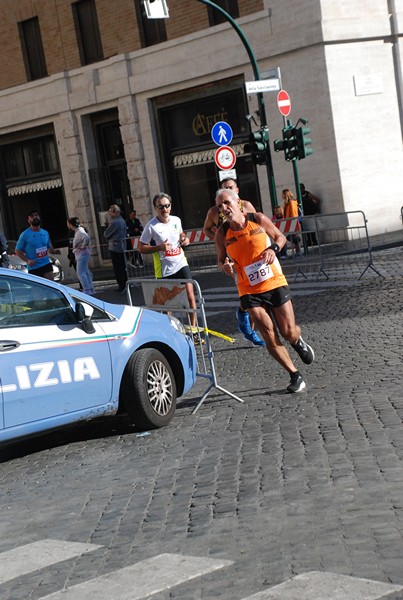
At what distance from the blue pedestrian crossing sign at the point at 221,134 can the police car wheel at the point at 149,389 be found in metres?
17.5

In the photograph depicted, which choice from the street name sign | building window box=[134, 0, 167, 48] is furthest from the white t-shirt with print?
building window box=[134, 0, 167, 48]

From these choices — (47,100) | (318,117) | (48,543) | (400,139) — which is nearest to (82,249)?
(318,117)

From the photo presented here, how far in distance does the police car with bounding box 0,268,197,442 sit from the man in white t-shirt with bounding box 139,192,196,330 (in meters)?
4.14

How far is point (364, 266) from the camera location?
63.7 ft

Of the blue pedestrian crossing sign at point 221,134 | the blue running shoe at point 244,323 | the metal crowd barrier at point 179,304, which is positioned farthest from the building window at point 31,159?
the metal crowd barrier at point 179,304

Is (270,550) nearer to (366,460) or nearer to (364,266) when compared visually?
(366,460)

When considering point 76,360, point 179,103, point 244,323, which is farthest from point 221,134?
point 76,360

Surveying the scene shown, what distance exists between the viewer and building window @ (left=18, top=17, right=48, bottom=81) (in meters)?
36.3

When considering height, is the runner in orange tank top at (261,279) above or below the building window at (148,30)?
below

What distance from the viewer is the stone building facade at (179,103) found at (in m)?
29.2

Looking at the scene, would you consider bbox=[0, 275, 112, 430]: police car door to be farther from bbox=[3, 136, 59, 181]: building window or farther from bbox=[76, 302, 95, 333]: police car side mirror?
bbox=[3, 136, 59, 181]: building window

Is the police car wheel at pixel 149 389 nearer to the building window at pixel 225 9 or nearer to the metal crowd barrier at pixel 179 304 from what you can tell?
Result: the metal crowd barrier at pixel 179 304

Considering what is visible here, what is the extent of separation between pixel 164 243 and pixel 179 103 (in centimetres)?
1953

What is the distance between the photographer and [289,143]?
85.4ft
